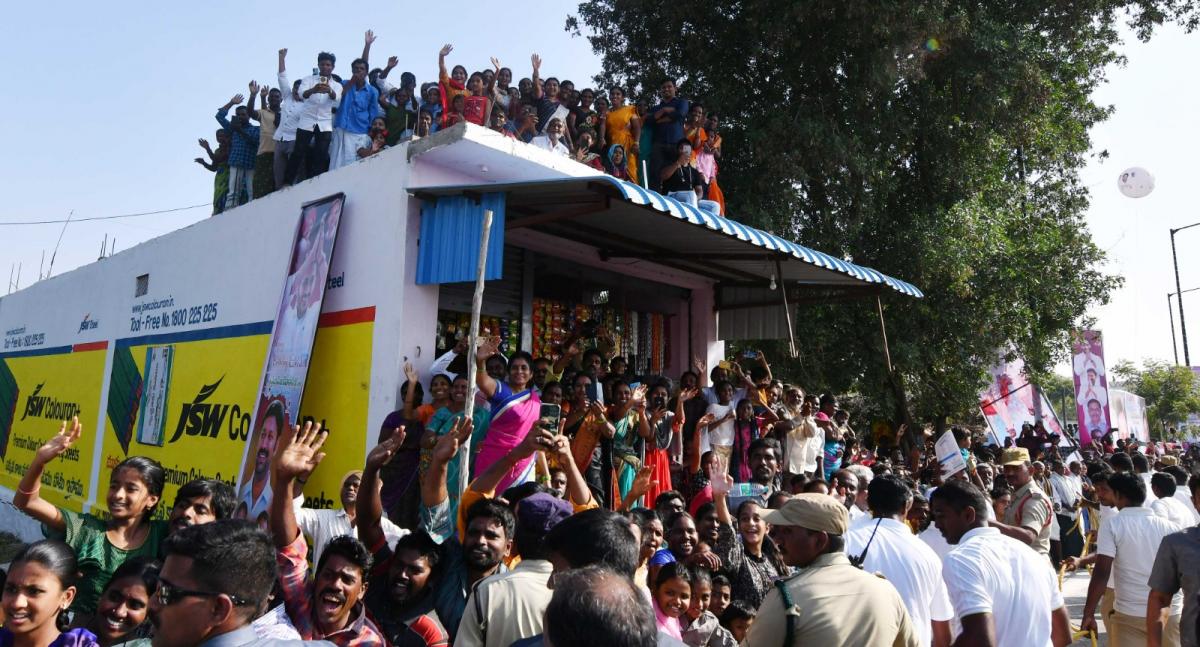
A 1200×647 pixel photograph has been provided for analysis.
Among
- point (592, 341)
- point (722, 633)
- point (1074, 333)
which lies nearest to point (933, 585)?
point (722, 633)

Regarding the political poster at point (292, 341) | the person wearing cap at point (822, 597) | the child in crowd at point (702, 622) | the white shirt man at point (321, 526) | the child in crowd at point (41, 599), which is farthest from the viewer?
the political poster at point (292, 341)

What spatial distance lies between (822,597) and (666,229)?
5.07m

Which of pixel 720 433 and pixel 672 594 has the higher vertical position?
pixel 720 433

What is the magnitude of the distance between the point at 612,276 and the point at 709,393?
1.74 m

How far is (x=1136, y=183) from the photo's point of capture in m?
14.4

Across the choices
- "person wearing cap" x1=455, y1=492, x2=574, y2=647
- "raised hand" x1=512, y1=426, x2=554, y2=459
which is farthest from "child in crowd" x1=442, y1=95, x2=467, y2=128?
"person wearing cap" x1=455, y1=492, x2=574, y2=647

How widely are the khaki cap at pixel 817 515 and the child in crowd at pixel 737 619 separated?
5.43 feet

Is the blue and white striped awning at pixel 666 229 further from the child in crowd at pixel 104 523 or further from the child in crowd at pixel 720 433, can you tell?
the child in crowd at pixel 104 523

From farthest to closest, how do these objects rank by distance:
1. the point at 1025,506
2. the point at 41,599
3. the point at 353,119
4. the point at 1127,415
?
the point at 1127,415 < the point at 353,119 < the point at 1025,506 < the point at 41,599

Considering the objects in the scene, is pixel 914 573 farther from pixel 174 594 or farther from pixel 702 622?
pixel 174 594

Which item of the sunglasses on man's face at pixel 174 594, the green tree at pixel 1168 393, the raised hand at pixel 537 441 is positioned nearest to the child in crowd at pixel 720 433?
the raised hand at pixel 537 441

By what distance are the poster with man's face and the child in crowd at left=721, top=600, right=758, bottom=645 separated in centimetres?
1878

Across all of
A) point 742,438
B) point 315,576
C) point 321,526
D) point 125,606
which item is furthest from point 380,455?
point 742,438

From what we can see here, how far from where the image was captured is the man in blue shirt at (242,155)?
9.66 metres
